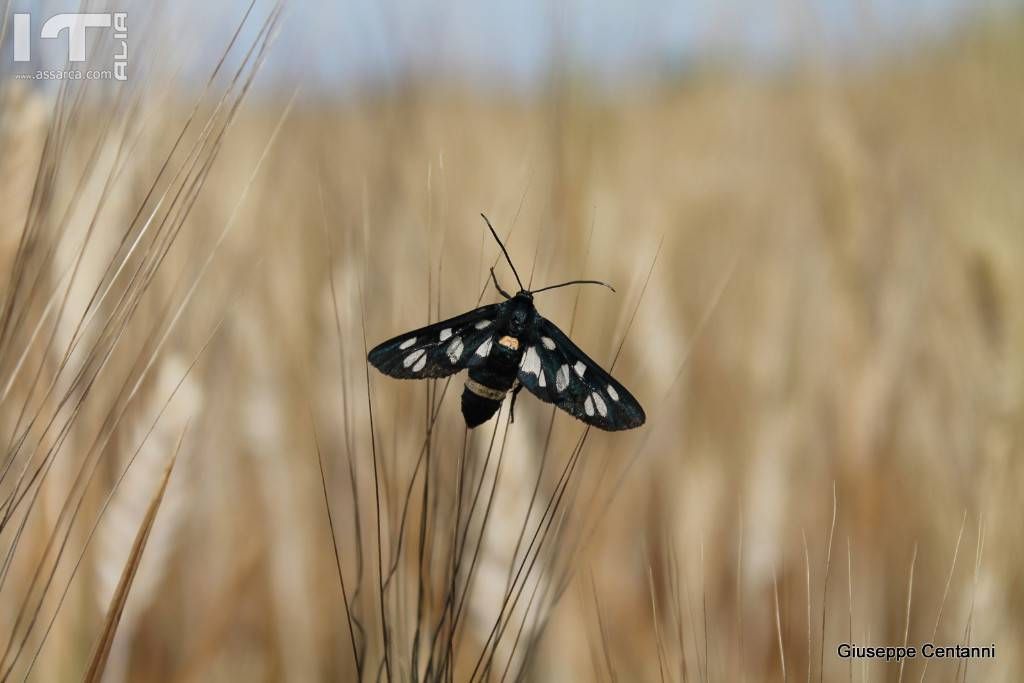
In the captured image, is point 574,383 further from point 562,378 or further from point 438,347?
point 438,347

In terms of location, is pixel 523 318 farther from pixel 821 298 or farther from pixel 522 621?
pixel 821 298

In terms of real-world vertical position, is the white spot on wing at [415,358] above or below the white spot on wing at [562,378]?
above

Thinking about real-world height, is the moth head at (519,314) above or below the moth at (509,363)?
above

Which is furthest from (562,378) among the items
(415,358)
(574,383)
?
(415,358)

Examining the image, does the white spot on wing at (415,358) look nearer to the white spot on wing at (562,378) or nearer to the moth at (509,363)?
the moth at (509,363)

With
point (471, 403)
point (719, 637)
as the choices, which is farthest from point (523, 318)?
point (719, 637)

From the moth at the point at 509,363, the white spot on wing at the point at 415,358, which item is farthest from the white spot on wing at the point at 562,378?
the white spot on wing at the point at 415,358
